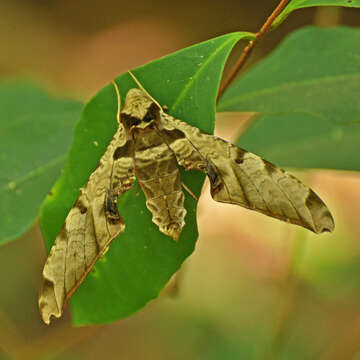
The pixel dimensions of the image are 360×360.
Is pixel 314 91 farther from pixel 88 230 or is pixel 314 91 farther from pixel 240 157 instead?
pixel 88 230

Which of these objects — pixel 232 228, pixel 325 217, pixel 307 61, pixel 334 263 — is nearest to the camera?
pixel 325 217

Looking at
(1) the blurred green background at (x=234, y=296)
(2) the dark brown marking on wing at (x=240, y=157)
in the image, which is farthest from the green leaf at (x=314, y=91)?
(1) the blurred green background at (x=234, y=296)

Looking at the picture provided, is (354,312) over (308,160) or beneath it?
beneath

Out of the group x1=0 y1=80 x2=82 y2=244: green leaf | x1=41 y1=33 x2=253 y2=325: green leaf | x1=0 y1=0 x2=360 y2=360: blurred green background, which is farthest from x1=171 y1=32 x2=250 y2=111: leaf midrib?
x1=0 y1=0 x2=360 y2=360: blurred green background

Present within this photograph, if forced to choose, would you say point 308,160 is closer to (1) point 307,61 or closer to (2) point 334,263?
(1) point 307,61

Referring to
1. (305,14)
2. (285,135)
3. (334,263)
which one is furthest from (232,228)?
(305,14)

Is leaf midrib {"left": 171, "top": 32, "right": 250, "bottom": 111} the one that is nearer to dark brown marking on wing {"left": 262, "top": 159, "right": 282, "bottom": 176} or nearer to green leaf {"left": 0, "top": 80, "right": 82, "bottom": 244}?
dark brown marking on wing {"left": 262, "top": 159, "right": 282, "bottom": 176}

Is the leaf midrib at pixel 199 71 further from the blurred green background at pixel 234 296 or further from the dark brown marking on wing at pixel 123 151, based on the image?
the blurred green background at pixel 234 296
